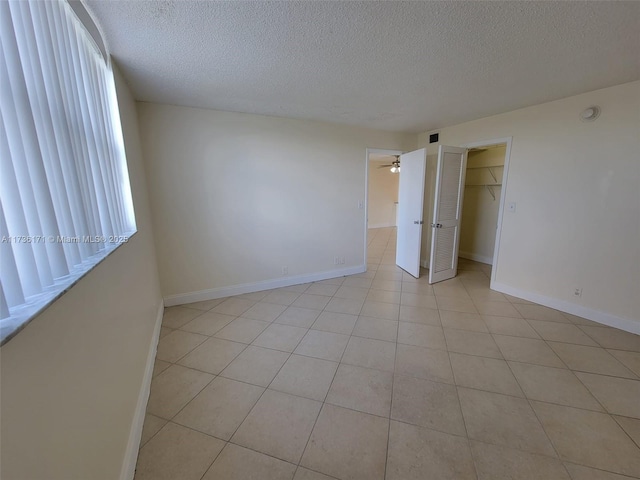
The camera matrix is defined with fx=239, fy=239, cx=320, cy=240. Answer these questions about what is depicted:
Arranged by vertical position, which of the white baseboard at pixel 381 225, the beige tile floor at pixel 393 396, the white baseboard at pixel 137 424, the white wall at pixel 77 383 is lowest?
the beige tile floor at pixel 393 396

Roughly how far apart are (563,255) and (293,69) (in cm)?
351

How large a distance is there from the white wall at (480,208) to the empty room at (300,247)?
104 cm

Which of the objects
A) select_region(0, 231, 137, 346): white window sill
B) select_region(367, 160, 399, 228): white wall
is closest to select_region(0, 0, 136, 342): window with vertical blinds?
select_region(0, 231, 137, 346): white window sill

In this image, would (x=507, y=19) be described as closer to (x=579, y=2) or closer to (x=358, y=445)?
A: (x=579, y=2)

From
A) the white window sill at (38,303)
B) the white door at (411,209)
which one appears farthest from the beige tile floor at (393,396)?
the white door at (411,209)

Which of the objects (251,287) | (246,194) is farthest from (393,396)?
(246,194)

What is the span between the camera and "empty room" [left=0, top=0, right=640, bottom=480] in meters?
0.86

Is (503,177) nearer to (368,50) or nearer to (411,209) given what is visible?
(411,209)

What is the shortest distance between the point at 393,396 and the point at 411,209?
9.92 ft

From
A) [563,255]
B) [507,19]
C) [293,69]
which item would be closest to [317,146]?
[293,69]

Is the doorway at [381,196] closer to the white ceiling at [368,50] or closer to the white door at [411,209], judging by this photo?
the white door at [411,209]

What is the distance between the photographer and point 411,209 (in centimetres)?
402

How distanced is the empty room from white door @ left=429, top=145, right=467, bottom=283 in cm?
5

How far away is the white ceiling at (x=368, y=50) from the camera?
1353mm
